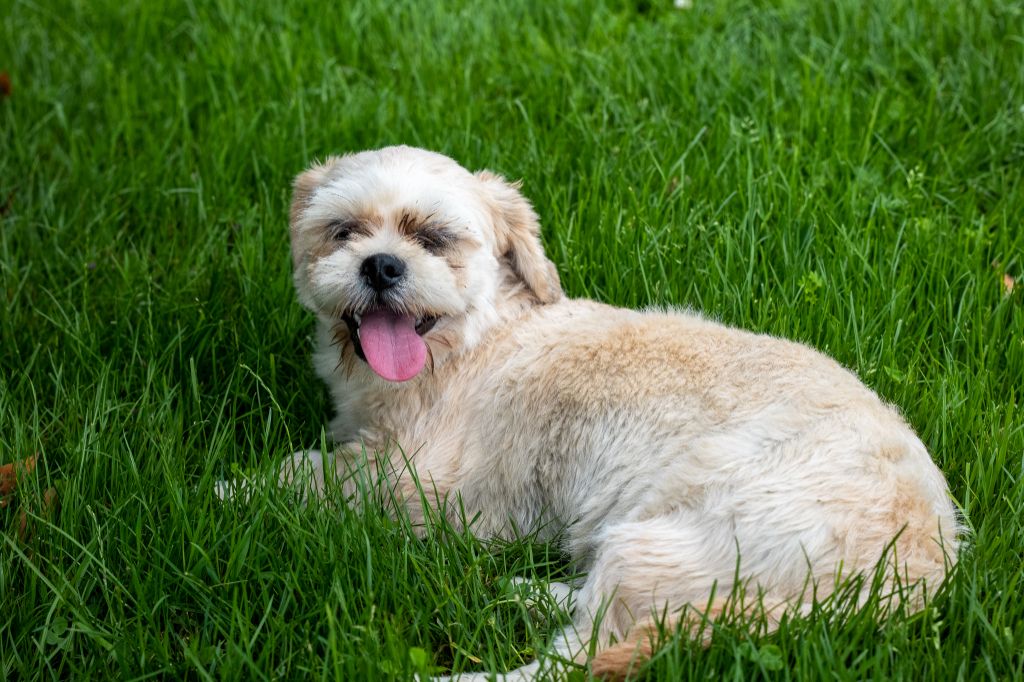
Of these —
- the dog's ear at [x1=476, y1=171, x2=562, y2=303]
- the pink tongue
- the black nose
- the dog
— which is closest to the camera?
the dog

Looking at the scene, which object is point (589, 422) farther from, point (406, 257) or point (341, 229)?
point (341, 229)

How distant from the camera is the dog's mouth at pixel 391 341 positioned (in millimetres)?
3732

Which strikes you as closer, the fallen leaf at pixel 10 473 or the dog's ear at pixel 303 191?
the fallen leaf at pixel 10 473

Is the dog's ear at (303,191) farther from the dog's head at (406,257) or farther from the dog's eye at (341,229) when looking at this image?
the dog's eye at (341,229)

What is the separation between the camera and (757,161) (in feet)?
17.1

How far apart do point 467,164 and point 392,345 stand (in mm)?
1722

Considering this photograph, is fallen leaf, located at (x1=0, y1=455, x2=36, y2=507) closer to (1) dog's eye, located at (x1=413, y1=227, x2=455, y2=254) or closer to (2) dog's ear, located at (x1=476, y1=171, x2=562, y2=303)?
(1) dog's eye, located at (x1=413, y1=227, x2=455, y2=254)

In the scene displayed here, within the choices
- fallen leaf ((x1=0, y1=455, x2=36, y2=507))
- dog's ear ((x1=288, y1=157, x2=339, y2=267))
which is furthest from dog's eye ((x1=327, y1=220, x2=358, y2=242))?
fallen leaf ((x1=0, y1=455, x2=36, y2=507))

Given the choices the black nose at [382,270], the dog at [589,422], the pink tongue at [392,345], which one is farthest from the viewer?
the pink tongue at [392,345]

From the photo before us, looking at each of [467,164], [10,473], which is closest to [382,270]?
[10,473]

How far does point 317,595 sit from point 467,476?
2.64ft

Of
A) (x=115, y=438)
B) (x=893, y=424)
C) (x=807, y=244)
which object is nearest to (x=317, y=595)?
(x=115, y=438)

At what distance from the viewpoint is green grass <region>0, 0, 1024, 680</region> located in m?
3.07

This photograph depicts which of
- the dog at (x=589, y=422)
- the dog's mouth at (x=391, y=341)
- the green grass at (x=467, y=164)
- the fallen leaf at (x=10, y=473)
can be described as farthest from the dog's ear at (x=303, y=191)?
the fallen leaf at (x=10, y=473)
